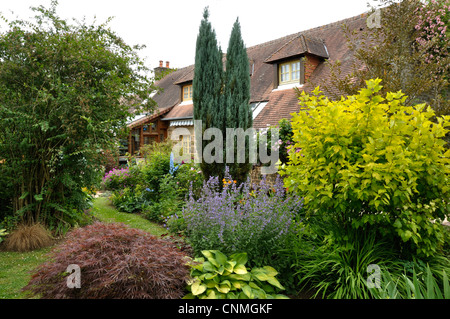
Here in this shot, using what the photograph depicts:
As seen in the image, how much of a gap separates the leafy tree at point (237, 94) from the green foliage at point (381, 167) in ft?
13.1

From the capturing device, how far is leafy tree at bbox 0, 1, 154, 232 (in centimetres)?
535

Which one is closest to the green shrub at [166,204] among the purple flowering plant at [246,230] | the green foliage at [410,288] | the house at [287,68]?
the house at [287,68]

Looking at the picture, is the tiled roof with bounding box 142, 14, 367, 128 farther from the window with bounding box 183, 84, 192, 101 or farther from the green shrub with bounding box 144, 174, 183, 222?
the green shrub with bounding box 144, 174, 183, 222

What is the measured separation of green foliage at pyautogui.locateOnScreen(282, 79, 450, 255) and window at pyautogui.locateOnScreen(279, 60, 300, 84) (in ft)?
31.9

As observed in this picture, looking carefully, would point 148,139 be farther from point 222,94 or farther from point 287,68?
point 222,94

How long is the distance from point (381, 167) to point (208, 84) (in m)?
5.60

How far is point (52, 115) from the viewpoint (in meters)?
5.37

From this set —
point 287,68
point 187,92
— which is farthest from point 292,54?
point 187,92

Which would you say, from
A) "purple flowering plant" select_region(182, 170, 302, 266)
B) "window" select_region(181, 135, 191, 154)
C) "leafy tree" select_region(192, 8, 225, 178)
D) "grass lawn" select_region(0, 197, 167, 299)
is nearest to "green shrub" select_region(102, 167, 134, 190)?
"grass lawn" select_region(0, 197, 167, 299)

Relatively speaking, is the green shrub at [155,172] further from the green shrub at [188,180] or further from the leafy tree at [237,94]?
the leafy tree at [237,94]
